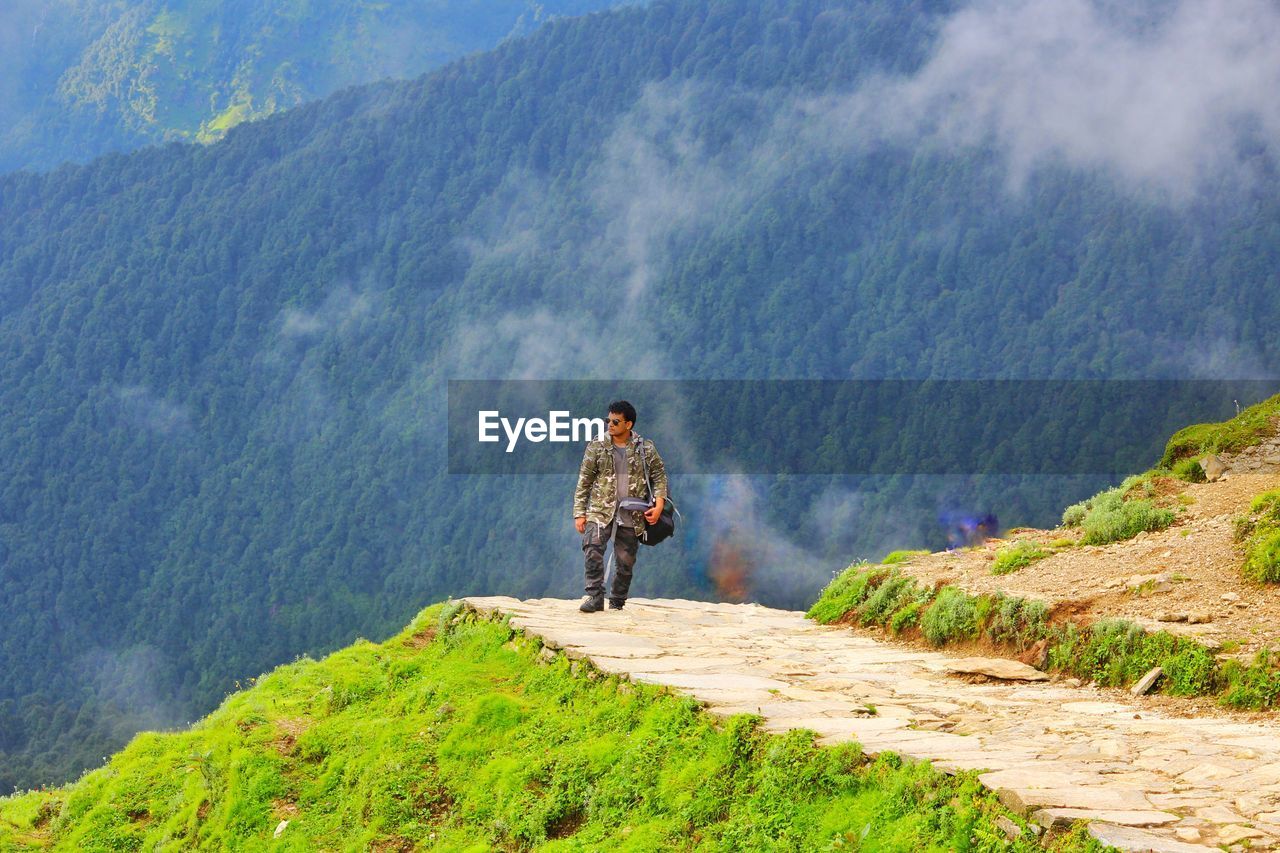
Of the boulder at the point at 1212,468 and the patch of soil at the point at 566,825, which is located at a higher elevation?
the boulder at the point at 1212,468

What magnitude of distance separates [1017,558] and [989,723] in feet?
17.4

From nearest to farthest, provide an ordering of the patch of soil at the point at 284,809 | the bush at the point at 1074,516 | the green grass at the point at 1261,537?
1. the patch of soil at the point at 284,809
2. the green grass at the point at 1261,537
3. the bush at the point at 1074,516

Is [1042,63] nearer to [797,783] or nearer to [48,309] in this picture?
[48,309]

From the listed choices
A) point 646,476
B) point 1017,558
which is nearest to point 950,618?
point 1017,558

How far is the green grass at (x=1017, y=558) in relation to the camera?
12844 mm

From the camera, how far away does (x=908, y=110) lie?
197 meters

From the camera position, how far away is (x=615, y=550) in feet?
42.5

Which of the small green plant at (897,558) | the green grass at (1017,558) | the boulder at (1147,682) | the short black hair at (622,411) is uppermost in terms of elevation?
the short black hair at (622,411)

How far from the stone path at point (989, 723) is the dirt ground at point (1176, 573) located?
1013 mm

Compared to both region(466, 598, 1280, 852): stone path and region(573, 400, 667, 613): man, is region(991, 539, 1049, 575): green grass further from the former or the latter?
region(573, 400, 667, 613): man

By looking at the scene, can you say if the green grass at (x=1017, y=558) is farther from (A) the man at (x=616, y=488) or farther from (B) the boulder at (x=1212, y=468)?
(A) the man at (x=616, y=488)

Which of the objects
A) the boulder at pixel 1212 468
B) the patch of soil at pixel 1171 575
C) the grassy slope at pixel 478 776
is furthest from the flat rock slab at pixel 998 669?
the boulder at pixel 1212 468

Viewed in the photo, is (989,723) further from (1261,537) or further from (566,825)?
(1261,537)

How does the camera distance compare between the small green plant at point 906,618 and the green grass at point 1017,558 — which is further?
the green grass at point 1017,558
